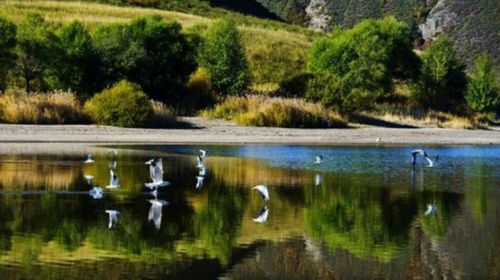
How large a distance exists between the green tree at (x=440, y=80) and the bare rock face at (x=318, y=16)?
5674 centimetres

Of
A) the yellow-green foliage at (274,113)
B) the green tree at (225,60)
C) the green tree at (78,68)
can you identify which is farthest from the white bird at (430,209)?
the green tree at (225,60)

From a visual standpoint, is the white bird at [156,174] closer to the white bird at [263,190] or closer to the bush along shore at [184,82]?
the white bird at [263,190]

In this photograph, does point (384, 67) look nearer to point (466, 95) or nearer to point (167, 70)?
point (466, 95)

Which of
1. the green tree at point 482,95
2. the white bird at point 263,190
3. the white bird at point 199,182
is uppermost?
the green tree at point 482,95

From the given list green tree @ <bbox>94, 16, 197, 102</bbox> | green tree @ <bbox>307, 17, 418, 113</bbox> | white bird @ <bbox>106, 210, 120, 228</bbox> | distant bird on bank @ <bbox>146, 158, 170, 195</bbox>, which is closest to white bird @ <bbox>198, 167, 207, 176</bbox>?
distant bird on bank @ <bbox>146, 158, 170, 195</bbox>

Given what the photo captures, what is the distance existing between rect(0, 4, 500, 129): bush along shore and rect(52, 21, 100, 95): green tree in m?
0.05

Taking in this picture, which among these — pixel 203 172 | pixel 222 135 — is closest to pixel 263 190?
pixel 203 172

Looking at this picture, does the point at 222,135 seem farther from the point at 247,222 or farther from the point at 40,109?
the point at 247,222

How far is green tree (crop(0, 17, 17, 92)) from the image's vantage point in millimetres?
39625

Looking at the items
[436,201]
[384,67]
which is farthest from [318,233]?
[384,67]

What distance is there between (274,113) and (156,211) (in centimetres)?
2426

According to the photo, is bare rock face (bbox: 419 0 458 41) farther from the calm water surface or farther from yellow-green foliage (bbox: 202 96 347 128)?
→ the calm water surface

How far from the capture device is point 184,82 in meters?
45.4

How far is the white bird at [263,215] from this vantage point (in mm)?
15008
